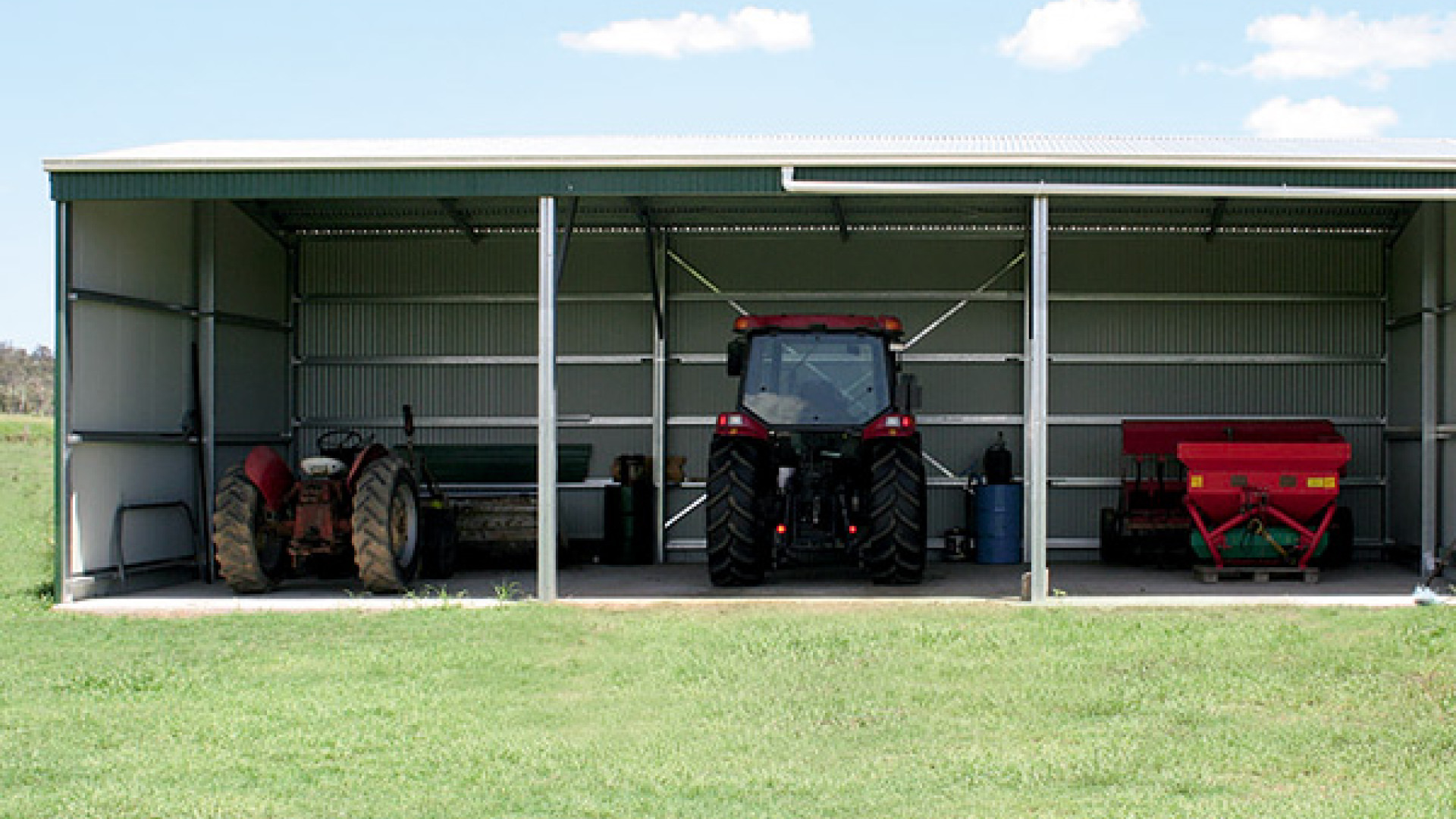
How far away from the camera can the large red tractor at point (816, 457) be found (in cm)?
1320

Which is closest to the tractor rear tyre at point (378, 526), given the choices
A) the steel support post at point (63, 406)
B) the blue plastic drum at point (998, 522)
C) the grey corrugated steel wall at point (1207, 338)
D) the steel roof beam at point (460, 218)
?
the steel support post at point (63, 406)

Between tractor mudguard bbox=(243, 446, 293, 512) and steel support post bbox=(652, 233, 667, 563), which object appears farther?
steel support post bbox=(652, 233, 667, 563)

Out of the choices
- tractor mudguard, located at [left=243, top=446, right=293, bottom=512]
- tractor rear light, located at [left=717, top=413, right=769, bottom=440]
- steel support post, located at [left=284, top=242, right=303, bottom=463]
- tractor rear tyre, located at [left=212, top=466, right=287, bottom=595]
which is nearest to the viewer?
tractor rear tyre, located at [left=212, top=466, right=287, bottom=595]

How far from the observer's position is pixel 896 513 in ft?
43.0

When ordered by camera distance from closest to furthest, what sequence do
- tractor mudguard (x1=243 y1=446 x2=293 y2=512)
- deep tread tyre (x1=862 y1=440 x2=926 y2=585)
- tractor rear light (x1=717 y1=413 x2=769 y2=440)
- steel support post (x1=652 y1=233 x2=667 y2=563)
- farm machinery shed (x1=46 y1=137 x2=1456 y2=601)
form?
1. tractor mudguard (x1=243 y1=446 x2=293 y2=512)
2. deep tread tyre (x1=862 y1=440 x2=926 y2=585)
3. tractor rear light (x1=717 y1=413 x2=769 y2=440)
4. farm machinery shed (x1=46 y1=137 x2=1456 y2=601)
5. steel support post (x1=652 y1=233 x2=667 y2=563)

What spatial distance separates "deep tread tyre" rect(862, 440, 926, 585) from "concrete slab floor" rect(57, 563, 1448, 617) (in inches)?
8.9

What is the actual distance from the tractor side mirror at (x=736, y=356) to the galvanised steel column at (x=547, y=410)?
229 centimetres

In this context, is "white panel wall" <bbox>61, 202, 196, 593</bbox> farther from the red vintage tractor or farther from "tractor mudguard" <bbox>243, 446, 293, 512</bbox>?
"tractor mudguard" <bbox>243, 446, 293, 512</bbox>

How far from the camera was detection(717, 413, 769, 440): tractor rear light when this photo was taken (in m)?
13.5

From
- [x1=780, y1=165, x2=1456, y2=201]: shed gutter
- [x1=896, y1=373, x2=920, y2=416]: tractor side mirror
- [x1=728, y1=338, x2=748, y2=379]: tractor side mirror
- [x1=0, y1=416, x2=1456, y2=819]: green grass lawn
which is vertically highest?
[x1=780, y1=165, x2=1456, y2=201]: shed gutter

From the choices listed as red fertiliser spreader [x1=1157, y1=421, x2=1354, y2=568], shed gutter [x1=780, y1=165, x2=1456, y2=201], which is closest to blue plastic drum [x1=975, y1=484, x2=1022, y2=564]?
red fertiliser spreader [x1=1157, y1=421, x2=1354, y2=568]

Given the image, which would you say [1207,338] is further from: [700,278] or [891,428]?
[700,278]

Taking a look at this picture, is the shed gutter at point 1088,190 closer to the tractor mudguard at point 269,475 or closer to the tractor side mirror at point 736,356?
the tractor side mirror at point 736,356

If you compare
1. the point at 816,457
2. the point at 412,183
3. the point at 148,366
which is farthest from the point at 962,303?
the point at 148,366
